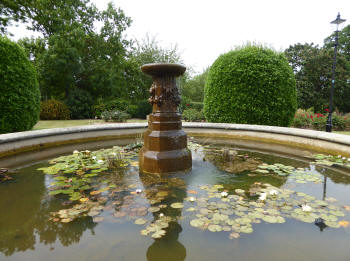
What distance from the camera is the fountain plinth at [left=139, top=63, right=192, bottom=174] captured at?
11.2 feet

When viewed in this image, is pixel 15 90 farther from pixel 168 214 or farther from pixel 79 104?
pixel 79 104

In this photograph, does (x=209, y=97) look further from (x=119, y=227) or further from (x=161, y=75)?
(x=119, y=227)

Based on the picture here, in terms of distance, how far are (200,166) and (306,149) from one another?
2.92 meters

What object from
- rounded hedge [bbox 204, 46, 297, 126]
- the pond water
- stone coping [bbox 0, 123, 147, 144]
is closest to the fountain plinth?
the pond water

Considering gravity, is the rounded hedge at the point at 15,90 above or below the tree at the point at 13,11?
below

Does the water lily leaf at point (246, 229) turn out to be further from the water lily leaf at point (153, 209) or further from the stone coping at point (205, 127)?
the stone coping at point (205, 127)

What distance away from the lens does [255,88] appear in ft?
24.5

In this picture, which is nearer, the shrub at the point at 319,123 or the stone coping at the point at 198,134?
the stone coping at the point at 198,134

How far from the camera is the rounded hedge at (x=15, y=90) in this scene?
6465 millimetres

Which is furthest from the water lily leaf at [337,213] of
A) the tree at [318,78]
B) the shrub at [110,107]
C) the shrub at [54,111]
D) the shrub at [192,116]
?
the tree at [318,78]

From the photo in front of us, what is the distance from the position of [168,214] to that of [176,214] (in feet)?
0.27

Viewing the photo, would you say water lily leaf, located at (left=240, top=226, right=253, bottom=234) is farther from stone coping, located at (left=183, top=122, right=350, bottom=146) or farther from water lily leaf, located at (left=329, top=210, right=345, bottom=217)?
stone coping, located at (left=183, top=122, right=350, bottom=146)

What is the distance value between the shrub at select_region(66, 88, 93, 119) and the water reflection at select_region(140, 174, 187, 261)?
44.5 ft

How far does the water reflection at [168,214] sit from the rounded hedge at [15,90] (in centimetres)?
560
